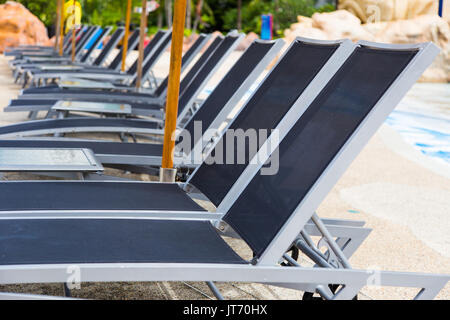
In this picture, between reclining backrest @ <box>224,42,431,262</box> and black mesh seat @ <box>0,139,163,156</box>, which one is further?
black mesh seat @ <box>0,139,163,156</box>

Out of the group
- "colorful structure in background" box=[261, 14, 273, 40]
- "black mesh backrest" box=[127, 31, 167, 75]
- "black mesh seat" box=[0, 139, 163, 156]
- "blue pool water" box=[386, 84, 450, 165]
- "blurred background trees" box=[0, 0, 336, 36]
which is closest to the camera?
"black mesh seat" box=[0, 139, 163, 156]

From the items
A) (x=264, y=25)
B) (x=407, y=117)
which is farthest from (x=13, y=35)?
(x=407, y=117)

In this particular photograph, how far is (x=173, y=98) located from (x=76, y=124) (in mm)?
1643

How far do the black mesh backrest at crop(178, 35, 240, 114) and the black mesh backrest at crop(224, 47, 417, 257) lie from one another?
266 centimetres

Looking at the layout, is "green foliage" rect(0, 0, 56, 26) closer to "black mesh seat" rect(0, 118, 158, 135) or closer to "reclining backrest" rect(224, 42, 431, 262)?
"black mesh seat" rect(0, 118, 158, 135)

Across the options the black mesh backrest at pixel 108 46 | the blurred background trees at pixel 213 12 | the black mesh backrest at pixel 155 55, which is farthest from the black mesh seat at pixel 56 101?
the blurred background trees at pixel 213 12

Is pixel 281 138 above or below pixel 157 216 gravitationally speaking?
above

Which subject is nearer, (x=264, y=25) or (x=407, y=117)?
(x=407, y=117)

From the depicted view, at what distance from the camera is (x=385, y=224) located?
404cm

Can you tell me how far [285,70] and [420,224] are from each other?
1.67 meters

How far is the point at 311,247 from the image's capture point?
91.4 inches

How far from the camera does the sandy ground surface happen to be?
2.72m

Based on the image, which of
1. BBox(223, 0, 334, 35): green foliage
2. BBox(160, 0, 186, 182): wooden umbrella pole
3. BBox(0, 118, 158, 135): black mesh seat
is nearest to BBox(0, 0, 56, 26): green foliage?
BBox(223, 0, 334, 35): green foliage

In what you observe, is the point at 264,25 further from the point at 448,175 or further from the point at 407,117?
the point at 448,175
